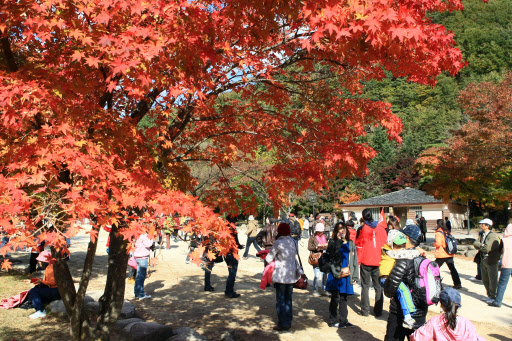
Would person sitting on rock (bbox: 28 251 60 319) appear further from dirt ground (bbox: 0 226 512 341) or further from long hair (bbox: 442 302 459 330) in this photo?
long hair (bbox: 442 302 459 330)

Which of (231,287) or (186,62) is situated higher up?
(186,62)

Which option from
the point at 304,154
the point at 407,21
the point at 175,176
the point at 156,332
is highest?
the point at 407,21

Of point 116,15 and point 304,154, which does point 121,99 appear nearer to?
point 116,15

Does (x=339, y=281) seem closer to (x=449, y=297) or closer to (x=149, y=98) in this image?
(x=449, y=297)

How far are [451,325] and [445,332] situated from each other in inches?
4.4

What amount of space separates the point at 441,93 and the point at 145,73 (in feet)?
245

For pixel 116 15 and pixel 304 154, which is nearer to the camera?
pixel 116 15

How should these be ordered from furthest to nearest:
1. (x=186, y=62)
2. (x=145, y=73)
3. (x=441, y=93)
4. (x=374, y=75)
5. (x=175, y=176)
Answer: (x=441, y=93) → (x=374, y=75) → (x=175, y=176) → (x=186, y=62) → (x=145, y=73)

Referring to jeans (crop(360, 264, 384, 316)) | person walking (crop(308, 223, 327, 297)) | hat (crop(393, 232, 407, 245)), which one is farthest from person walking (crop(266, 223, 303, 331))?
person walking (crop(308, 223, 327, 297))

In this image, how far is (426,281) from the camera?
13.5 feet

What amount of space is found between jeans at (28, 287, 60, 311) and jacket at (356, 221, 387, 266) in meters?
6.32

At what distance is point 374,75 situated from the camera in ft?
19.6

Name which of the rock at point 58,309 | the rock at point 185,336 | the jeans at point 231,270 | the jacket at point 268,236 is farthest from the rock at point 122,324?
the jacket at point 268,236

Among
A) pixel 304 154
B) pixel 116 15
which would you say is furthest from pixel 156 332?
pixel 116 15
